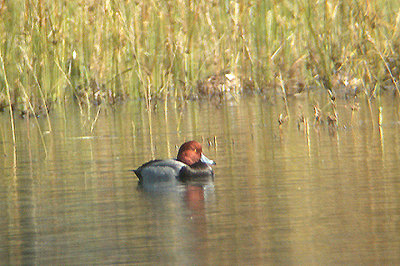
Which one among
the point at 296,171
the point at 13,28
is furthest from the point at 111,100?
the point at 296,171

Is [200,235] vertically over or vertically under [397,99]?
→ under

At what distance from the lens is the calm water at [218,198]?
530 centimetres

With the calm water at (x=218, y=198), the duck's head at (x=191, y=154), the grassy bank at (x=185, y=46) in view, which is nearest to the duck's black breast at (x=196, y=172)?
the calm water at (x=218, y=198)

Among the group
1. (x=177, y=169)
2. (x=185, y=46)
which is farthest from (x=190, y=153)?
(x=185, y=46)

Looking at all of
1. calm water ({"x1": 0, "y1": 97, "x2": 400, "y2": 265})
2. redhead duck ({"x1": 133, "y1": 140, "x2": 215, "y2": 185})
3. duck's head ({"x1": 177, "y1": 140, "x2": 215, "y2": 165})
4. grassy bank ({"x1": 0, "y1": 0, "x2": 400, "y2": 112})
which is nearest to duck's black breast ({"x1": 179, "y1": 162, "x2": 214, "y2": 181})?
redhead duck ({"x1": 133, "y1": 140, "x2": 215, "y2": 185})

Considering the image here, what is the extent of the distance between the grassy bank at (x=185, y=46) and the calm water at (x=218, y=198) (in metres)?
1.63

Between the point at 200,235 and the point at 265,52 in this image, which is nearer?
the point at 200,235

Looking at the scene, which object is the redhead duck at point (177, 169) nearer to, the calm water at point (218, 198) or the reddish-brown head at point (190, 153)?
the reddish-brown head at point (190, 153)

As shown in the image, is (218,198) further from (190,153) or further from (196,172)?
(190,153)

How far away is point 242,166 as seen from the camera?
864cm

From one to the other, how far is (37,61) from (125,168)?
5.75 meters

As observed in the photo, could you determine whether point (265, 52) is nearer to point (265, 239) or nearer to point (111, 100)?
point (111, 100)

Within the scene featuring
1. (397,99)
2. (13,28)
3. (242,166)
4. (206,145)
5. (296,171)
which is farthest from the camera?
(397,99)

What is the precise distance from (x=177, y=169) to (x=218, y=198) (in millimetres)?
1350
